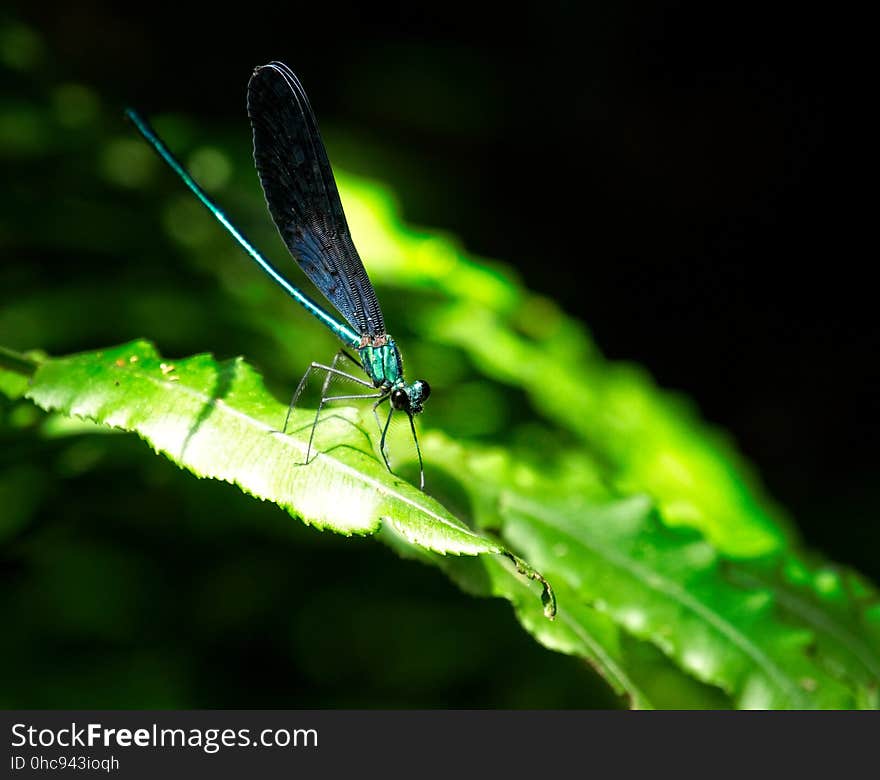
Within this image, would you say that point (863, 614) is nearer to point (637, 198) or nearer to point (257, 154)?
point (257, 154)

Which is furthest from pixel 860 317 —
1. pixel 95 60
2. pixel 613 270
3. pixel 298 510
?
pixel 298 510

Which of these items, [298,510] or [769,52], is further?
[769,52]

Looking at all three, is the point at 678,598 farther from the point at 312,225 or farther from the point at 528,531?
Result: the point at 312,225

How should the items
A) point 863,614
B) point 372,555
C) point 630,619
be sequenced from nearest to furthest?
1. point 630,619
2. point 863,614
3. point 372,555

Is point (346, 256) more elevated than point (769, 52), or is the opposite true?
point (769, 52)

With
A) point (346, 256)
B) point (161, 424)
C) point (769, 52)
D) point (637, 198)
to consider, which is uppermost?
point (769, 52)

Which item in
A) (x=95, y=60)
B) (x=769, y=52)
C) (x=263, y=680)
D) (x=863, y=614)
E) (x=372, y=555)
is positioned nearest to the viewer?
(x=863, y=614)

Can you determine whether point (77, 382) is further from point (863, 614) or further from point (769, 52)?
point (769, 52)

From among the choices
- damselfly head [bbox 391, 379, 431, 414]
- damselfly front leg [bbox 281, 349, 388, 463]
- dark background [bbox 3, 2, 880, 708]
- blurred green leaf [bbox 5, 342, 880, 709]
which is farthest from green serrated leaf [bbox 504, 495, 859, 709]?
dark background [bbox 3, 2, 880, 708]
